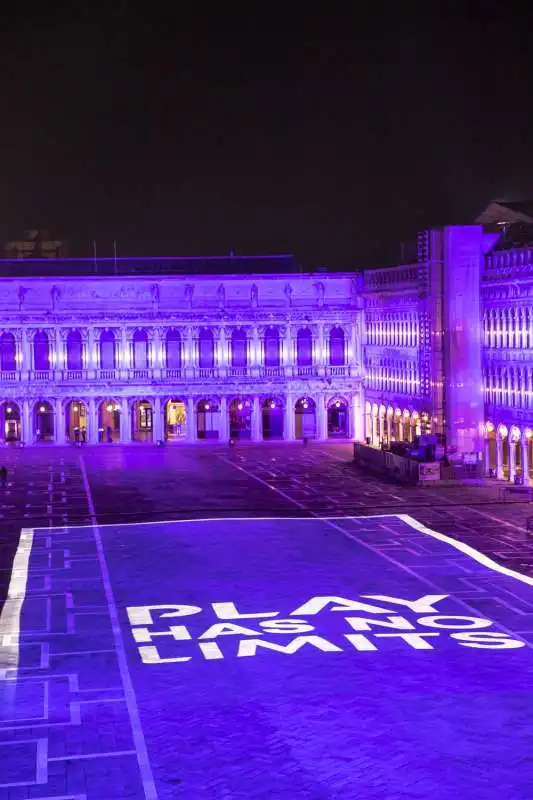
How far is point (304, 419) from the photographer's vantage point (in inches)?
4665

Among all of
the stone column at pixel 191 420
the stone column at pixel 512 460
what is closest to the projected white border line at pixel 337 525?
the stone column at pixel 512 460

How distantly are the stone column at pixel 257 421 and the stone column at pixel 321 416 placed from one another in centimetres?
510

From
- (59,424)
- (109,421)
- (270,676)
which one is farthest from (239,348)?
(270,676)

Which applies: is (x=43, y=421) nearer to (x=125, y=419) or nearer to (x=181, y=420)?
(x=125, y=419)

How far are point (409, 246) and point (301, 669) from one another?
273 feet

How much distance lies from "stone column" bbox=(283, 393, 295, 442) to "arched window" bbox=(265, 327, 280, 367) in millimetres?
3204

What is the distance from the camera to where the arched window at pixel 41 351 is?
4528 inches

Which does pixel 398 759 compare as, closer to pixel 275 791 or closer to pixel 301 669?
pixel 275 791

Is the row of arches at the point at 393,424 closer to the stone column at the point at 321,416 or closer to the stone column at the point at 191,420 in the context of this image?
the stone column at the point at 321,416

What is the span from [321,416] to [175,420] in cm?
1360

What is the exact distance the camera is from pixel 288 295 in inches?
4587

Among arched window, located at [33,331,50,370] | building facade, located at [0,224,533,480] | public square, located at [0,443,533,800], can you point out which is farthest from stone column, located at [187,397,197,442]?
public square, located at [0,443,533,800]

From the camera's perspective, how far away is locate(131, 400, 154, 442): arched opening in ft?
385

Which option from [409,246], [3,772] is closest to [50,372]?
[409,246]
